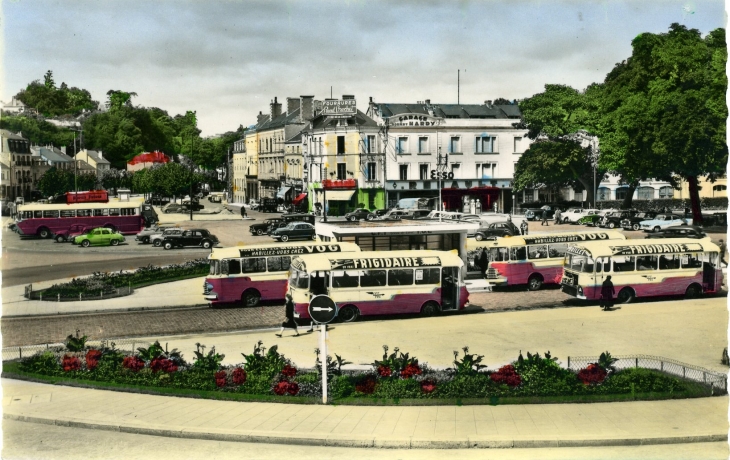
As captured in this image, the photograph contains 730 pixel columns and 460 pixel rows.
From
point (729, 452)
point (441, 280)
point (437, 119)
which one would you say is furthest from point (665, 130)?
point (729, 452)

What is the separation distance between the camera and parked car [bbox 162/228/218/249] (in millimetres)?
37969

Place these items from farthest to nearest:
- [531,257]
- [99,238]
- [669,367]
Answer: [99,238] → [531,257] → [669,367]

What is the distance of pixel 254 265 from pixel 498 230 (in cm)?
1299

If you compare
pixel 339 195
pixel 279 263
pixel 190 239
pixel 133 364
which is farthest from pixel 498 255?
pixel 190 239

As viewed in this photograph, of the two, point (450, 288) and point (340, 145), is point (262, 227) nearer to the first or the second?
point (340, 145)

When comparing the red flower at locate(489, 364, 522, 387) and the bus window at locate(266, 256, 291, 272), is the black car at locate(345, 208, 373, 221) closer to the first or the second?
the bus window at locate(266, 256, 291, 272)

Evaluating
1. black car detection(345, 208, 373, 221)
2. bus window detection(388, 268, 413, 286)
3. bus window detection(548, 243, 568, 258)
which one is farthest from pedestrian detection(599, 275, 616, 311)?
black car detection(345, 208, 373, 221)

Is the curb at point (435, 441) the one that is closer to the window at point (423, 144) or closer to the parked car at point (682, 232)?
the window at point (423, 144)

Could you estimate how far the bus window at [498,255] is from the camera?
1168 inches

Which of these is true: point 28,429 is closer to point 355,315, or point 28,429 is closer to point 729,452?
point 355,315

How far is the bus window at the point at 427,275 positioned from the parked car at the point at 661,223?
776 inches

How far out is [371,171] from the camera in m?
34.5

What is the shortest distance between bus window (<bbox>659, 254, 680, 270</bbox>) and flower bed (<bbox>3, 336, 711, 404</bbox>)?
10311 mm

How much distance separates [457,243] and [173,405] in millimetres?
14802
